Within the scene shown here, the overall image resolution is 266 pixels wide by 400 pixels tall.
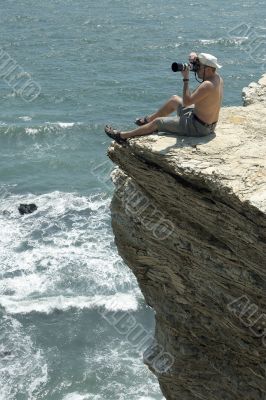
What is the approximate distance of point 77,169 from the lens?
45312 mm

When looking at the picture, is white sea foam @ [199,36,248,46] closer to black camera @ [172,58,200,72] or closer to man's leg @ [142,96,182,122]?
man's leg @ [142,96,182,122]

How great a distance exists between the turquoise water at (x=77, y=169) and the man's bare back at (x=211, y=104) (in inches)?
607

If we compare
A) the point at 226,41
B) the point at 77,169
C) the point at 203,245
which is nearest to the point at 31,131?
the point at 77,169

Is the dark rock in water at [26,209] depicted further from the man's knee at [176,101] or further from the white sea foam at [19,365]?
the man's knee at [176,101]

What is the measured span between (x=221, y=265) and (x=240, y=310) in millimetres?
1029

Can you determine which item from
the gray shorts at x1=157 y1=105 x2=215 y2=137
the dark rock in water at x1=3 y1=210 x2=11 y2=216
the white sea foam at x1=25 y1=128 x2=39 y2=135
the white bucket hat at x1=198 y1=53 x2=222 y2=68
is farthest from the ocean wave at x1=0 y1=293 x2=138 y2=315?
the white sea foam at x1=25 y1=128 x2=39 y2=135

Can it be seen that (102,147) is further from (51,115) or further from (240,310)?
(240,310)

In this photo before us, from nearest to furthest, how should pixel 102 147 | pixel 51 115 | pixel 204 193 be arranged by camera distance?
pixel 204 193
pixel 102 147
pixel 51 115

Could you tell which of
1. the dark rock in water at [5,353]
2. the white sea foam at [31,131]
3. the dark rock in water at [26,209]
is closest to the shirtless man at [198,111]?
the dark rock in water at [5,353]

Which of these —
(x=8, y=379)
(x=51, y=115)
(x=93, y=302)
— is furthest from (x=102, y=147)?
(x=8, y=379)

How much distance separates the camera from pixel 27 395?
25.2 metres

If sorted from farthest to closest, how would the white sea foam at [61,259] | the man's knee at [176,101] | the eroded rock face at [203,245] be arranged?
the white sea foam at [61,259], the man's knee at [176,101], the eroded rock face at [203,245]

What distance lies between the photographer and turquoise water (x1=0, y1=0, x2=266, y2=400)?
2711 centimetres

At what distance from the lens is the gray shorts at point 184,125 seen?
13.4 m
